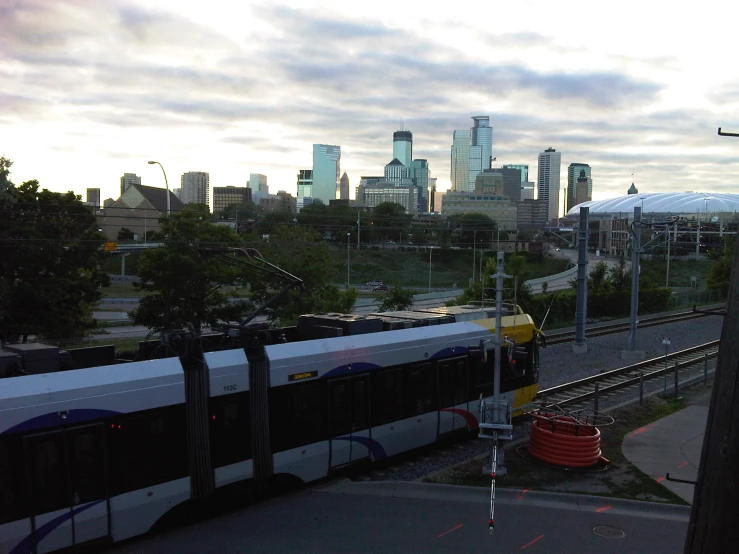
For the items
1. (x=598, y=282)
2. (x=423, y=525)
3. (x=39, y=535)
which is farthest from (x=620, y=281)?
(x=39, y=535)

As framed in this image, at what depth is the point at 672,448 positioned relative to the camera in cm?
1393

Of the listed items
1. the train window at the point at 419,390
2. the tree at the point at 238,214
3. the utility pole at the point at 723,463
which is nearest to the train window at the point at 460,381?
the train window at the point at 419,390

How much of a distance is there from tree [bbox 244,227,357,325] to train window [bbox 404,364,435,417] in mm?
19218

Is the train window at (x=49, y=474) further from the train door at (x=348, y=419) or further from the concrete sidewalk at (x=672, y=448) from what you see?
the concrete sidewalk at (x=672, y=448)

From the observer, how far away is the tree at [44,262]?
1013 inches

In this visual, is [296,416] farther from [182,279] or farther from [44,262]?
[44,262]

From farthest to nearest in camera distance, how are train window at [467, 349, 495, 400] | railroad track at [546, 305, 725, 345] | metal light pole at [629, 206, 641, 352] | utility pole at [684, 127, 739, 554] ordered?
railroad track at [546, 305, 725, 345] < metal light pole at [629, 206, 641, 352] < train window at [467, 349, 495, 400] < utility pole at [684, 127, 739, 554]

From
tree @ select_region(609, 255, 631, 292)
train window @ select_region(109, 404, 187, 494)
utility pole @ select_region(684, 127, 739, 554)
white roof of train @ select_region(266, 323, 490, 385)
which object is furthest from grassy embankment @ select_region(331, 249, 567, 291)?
utility pole @ select_region(684, 127, 739, 554)

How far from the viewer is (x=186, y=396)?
29.5ft

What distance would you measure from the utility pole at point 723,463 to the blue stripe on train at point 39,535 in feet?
23.0

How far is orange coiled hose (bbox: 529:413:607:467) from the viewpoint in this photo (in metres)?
12.4

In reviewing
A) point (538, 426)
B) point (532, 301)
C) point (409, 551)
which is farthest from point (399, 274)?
point (409, 551)

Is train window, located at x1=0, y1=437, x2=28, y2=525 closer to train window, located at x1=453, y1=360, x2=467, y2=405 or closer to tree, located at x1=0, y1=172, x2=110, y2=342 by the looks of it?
train window, located at x1=453, y1=360, x2=467, y2=405

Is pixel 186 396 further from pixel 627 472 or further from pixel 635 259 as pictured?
pixel 635 259
